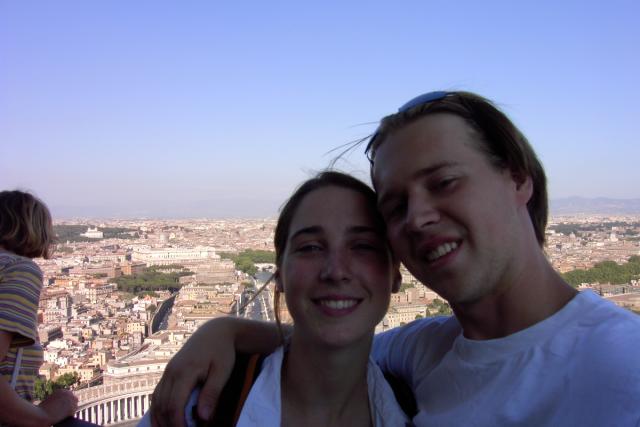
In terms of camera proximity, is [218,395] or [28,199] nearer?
[218,395]

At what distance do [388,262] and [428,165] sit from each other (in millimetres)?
211

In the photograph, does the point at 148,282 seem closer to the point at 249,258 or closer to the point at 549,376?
the point at 249,258

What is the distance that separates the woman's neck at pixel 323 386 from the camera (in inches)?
37.1

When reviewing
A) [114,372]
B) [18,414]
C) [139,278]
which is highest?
[18,414]

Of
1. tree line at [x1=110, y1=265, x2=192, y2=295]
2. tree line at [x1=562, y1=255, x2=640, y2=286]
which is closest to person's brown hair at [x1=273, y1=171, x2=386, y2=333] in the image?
tree line at [x1=562, y1=255, x2=640, y2=286]

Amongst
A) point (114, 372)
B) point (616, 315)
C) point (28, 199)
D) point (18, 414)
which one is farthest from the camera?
point (114, 372)

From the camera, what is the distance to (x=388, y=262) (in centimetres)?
98

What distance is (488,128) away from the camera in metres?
0.93

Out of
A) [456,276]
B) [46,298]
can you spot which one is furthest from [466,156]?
[46,298]

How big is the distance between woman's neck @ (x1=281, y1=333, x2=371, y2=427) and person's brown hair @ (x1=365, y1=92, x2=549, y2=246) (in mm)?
353

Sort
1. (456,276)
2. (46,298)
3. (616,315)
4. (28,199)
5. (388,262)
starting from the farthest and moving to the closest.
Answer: (46,298)
(28,199)
(388,262)
(456,276)
(616,315)

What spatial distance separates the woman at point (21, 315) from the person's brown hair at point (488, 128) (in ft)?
3.72

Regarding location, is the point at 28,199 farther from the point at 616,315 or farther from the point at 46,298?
the point at 46,298

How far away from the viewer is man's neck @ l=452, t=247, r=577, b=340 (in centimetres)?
83
